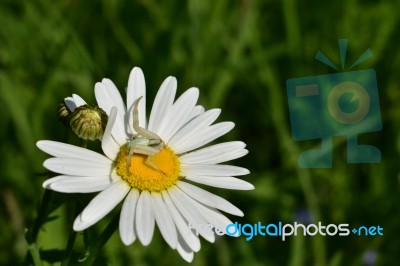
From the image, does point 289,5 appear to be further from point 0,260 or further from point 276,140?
point 0,260

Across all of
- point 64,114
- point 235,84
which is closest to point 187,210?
point 64,114

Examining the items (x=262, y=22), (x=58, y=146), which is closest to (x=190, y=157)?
(x=58, y=146)

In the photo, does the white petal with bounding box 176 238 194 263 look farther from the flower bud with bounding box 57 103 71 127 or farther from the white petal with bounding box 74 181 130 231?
the flower bud with bounding box 57 103 71 127

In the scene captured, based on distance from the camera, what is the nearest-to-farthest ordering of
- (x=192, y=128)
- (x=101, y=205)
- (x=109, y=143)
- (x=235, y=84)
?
(x=101, y=205), (x=109, y=143), (x=192, y=128), (x=235, y=84)

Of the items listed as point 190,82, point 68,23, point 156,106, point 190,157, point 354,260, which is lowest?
point 354,260

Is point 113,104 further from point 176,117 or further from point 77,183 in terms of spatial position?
point 77,183

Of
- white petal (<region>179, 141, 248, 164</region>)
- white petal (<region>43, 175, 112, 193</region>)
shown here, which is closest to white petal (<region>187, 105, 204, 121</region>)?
white petal (<region>179, 141, 248, 164</region>)
